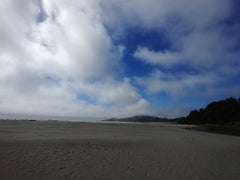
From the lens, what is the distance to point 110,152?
27.9 feet

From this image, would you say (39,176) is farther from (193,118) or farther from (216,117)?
(193,118)

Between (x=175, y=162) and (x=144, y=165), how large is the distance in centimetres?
206

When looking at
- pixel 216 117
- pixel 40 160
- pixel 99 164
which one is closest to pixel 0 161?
pixel 40 160

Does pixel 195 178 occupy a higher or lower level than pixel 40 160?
lower

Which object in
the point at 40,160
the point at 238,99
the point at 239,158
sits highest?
the point at 238,99

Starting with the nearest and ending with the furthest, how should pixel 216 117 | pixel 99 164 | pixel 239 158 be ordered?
pixel 99 164
pixel 239 158
pixel 216 117

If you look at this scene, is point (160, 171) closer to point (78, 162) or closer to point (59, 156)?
point (78, 162)

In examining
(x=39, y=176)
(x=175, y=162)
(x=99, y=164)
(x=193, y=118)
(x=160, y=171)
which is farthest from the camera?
(x=193, y=118)

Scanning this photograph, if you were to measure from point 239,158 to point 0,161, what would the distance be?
15.0m

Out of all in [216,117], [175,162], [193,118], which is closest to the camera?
[175,162]

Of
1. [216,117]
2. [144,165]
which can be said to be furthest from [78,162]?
[216,117]

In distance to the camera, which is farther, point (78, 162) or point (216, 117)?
point (216, 117)

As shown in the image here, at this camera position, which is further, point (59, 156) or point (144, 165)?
point (59, 156)

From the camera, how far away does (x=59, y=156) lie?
24.2ft
